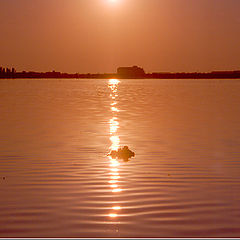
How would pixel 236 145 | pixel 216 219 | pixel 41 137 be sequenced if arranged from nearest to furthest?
pixel 216 219, pixel 236 145, pixel 41 137

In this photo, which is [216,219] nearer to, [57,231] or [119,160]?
[57,231]

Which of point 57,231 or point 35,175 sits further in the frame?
point 35,175

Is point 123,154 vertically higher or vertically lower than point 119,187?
lower

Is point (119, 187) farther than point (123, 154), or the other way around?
point (123, 154)

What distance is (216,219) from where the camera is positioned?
12.6 m

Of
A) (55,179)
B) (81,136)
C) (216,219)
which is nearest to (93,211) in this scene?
(216,219)

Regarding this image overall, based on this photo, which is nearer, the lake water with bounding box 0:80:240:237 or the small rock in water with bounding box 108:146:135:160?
the lake water with bounding box 0:80:240:237

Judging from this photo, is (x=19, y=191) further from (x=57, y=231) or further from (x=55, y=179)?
(x=57, y=231)

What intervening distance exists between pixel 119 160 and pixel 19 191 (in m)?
6.36

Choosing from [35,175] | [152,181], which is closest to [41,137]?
[35,175]

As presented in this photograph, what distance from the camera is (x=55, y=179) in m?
17.1

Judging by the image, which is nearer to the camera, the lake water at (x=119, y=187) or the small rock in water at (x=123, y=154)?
the lake water at (x=119, y=187)

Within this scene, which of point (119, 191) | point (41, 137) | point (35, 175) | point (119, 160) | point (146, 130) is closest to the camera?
point (119, 191)

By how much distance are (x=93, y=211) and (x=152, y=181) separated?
12.9 feet
